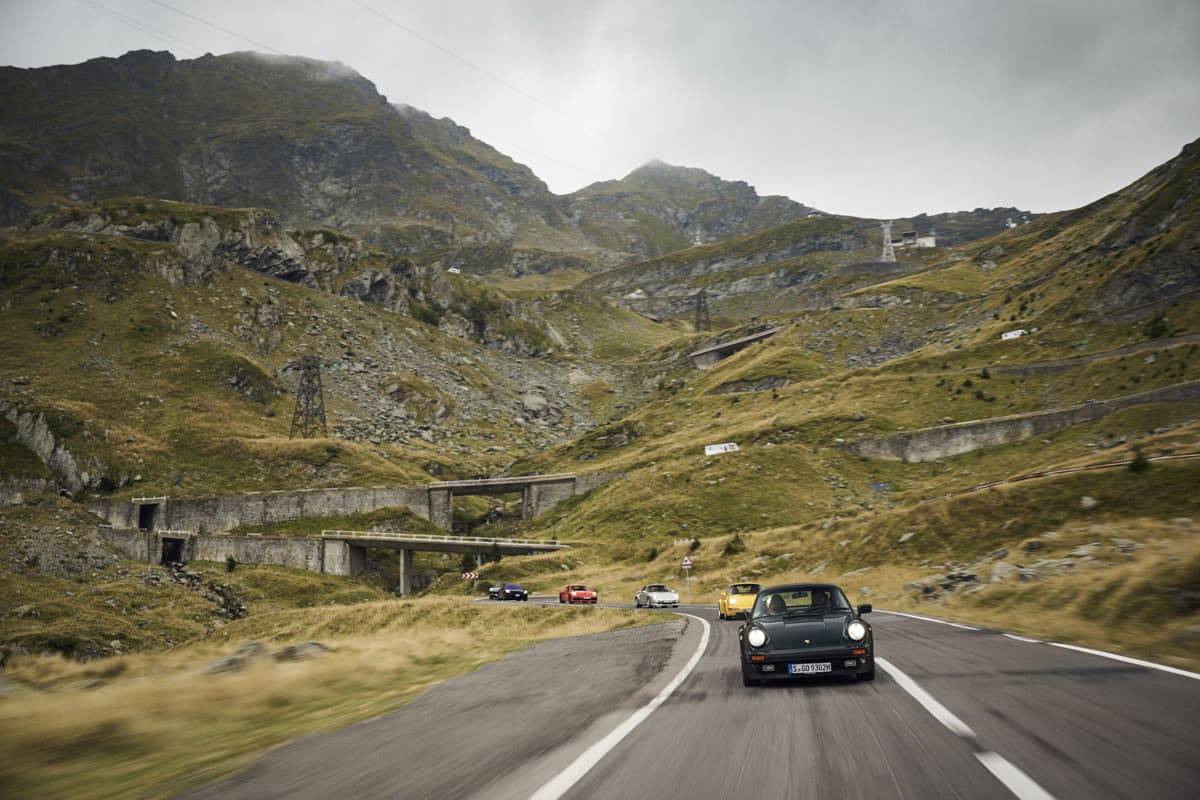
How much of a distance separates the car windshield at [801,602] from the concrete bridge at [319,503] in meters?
75.9

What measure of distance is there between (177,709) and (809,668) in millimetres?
8682

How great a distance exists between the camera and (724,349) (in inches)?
6132

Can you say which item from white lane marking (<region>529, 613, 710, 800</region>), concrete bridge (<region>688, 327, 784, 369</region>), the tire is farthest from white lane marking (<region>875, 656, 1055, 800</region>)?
concrete bridge (<region>688, 327, 784, 369</region>)

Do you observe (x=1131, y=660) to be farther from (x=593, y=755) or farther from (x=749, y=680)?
(x=593, y=755)

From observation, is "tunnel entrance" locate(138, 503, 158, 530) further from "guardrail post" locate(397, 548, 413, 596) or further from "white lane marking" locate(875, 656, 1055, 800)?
"white lane marking" locate(875, 656, 1055, 800)

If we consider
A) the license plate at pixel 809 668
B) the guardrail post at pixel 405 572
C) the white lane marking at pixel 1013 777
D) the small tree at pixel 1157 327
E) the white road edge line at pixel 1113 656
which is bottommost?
the guardrail post at pixel 405 572

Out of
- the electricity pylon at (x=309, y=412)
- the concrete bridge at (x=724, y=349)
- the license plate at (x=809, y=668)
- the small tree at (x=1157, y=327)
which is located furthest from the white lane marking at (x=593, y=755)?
the concrete bridge at (x=724, y=349)

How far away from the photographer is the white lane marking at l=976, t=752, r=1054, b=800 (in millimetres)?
4582

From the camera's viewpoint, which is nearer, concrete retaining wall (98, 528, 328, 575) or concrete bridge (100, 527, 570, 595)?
concrete bridge (100, 527, 570, 595)

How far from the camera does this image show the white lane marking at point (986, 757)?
4668 mm

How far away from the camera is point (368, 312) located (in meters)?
151

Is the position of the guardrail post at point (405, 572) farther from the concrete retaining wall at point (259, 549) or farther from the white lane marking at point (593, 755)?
the white lane marking at point (593, 755)

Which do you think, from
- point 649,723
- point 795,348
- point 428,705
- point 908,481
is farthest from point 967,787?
point 795,348

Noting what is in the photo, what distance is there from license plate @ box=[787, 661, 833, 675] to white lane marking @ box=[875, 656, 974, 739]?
0.92m
